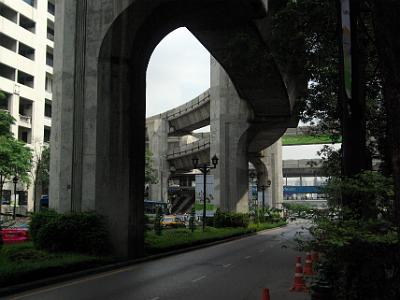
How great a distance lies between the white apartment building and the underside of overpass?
166 ft

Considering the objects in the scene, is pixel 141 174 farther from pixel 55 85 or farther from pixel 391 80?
pixel 391 80

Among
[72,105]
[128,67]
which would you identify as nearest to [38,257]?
[72,105]

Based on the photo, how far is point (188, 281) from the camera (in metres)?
14.5

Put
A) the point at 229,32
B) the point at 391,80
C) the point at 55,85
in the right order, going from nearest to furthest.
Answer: the point at 391,80, the point at 55,85, the point at 229,32

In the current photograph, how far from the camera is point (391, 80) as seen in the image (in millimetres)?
6039

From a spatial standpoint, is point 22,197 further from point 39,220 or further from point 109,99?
point 109,99

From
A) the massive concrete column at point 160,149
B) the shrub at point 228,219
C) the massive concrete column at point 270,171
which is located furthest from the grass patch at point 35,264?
the massive concrete column at point 160,149

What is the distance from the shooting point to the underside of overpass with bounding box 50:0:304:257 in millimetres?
19047

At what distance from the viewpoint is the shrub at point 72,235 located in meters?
18.1

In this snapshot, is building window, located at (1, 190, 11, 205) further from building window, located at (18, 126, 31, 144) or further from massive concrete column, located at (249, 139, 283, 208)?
massive concrete column, located at (249, 139, 283, 208)

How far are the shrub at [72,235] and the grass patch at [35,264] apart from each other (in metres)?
0.73

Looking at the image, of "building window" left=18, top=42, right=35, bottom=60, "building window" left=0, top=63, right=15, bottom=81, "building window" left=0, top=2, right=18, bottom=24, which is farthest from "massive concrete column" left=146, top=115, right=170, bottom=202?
"building window" left=0, top=2, right=18, bottom=24

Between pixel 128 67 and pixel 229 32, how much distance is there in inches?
216

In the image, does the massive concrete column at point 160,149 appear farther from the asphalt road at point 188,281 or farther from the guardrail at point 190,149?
the asphalt road at point 188,281
